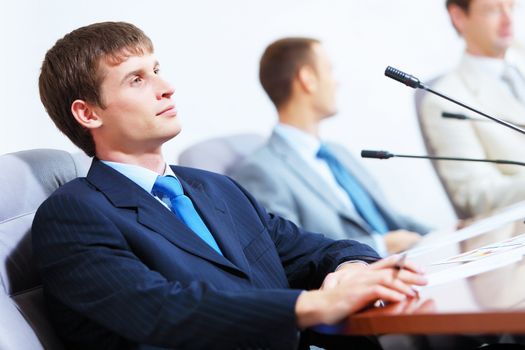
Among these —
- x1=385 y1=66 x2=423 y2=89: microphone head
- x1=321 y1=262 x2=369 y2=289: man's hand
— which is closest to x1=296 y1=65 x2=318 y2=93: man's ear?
x1=385 y1=66 x2=423 y2=89: microphone head

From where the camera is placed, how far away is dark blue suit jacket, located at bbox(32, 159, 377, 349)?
50.7 inches

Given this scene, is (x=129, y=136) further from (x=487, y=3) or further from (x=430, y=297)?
(x=487, y=3)

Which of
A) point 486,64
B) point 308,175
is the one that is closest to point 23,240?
point 308,175

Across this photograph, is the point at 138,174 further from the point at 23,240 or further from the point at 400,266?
the point at 400,266

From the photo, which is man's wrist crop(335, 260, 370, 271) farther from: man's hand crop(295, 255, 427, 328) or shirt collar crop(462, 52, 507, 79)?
shirt collar crop(462, 52, 507, 79)

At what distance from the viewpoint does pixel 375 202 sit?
354 cm

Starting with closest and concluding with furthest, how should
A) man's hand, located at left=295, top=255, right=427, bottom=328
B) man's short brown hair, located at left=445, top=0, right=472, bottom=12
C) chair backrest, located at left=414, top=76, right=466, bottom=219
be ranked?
1. man's hand, located at left=295, top=255, right=427, bottom=328
2. chair backrest, located at left=414, top=76, right=466, bottom=219
3. man's short brown hair, located at left=445, top=0, right=472, bottom=12

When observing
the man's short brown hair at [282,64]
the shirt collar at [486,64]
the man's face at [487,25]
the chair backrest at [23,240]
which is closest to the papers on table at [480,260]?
the chair backrest at [23,240]

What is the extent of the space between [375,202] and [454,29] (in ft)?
3.58

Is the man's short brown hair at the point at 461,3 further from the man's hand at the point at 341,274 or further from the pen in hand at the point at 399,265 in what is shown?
the pen in hand at the point at 399,265

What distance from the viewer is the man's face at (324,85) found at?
370 cm

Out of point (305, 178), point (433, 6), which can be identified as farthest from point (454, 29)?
point (305, 178)

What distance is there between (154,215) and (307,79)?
2203 mm

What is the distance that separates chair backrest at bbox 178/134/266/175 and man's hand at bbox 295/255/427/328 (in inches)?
57.0
